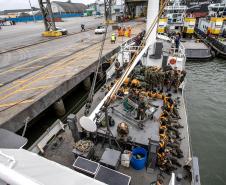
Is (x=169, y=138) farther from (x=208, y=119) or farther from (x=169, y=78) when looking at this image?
(x=208, y=119)

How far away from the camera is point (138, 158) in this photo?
18.9ft

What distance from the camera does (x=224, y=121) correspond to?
11.6m

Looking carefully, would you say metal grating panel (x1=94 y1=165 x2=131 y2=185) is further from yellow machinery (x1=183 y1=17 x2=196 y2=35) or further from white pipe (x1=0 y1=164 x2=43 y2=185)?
yellow machinery (x1=183 y1=17 x2=196 y2=35)

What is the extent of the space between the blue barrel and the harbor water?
4204 millimetres

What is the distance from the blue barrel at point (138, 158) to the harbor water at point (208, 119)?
4.20 m

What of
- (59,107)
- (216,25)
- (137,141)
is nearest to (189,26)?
(216,25)

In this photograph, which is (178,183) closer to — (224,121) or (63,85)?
(224,121)

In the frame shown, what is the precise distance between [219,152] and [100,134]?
744cm

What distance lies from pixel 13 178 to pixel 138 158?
4912mm

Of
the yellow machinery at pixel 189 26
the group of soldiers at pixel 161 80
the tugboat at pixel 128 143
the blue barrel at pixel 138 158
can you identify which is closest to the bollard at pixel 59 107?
the tugboat at pixel 128 143

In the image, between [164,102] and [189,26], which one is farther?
[189,26]

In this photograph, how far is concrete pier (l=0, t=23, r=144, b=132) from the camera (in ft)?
28.3

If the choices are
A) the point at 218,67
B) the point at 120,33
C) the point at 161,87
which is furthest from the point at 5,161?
the point at 120,33

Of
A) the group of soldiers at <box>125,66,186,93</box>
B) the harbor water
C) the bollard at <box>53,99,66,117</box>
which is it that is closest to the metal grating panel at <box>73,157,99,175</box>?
the harbor water
